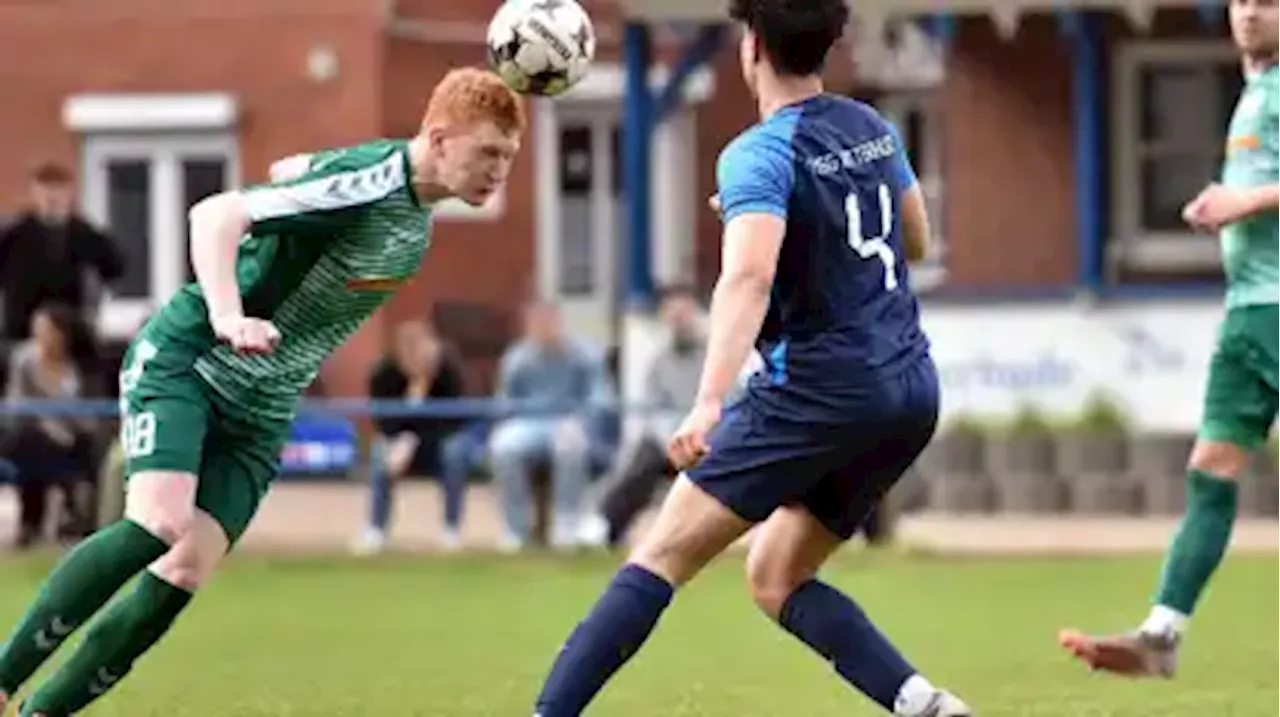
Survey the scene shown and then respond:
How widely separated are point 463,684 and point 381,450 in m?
9.05

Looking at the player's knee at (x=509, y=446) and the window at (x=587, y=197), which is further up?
the window at (x=587, y=197)

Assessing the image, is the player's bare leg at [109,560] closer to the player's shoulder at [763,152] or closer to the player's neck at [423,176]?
the player's neck at [423,176]

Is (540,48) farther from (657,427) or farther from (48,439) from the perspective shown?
(48,439)

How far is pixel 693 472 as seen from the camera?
29.8ft

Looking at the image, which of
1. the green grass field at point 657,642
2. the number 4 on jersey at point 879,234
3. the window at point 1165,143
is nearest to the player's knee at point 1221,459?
the green grass field at point 657,642

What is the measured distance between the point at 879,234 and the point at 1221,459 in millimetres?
2848

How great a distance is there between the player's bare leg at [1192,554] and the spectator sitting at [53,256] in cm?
1229

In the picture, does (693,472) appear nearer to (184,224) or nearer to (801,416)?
(801,416)

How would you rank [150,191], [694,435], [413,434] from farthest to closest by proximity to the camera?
[150,191] < [413,434] < [694,435]

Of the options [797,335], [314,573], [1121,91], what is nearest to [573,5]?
[797,335]

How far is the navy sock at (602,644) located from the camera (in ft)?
29.5

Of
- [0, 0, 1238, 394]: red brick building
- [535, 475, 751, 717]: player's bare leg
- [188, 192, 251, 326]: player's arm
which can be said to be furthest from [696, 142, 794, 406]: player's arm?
[0, 0, 1238, 394]: red brick building

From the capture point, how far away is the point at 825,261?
906cm

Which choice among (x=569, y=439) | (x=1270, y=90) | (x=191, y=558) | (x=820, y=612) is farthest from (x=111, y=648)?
(x=569, y=439)
